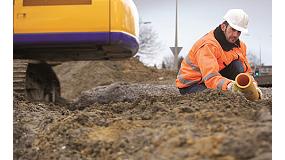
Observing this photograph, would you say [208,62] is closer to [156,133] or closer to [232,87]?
[232,87]

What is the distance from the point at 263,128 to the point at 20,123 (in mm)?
1577

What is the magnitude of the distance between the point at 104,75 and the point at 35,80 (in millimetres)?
7689

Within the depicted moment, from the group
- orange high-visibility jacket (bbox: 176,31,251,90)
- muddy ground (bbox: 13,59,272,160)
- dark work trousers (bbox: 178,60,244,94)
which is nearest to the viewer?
muddy ground (bbox: 13,59,272,160)

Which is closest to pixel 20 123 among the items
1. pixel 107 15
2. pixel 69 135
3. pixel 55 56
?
pixel 69 135

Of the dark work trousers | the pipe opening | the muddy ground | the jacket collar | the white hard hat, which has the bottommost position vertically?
the muddy ground

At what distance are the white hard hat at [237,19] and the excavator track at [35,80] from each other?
2924 mm

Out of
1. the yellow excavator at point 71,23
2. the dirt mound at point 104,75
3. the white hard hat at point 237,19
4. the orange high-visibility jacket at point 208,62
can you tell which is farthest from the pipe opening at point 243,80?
the dirt mound at point 104,75

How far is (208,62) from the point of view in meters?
3.26

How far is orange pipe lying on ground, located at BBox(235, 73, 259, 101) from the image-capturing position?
2764 millimetres

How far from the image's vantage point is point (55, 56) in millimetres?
4918

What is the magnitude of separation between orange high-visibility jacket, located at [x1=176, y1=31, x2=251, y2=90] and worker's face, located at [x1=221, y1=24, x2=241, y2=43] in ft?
0.33

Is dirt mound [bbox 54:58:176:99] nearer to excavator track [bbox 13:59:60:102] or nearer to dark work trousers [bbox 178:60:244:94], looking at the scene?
excavator track [bbox 13:59:60:102]

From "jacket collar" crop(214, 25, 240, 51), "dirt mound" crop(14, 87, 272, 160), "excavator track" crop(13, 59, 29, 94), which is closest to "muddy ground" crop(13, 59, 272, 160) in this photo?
"dirt mound" crop(14, 87, 272, 160)

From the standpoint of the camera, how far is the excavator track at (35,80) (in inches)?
213
